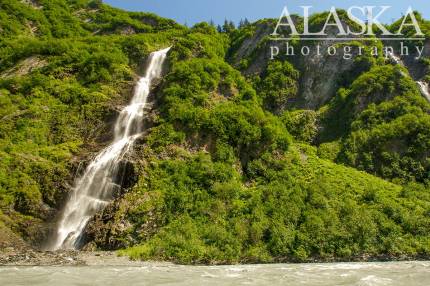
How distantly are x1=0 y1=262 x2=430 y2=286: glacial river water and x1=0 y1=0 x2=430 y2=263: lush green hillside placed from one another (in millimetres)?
4986

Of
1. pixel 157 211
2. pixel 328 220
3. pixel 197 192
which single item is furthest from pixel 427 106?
pixel 157 211

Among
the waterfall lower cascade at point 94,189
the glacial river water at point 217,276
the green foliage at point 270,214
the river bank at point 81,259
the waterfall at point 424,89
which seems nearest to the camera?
the glacial river water at point 217,276

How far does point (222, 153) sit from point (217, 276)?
59.1ft

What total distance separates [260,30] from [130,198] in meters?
45.5

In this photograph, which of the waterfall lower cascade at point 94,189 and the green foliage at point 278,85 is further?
the green foliage at point 278,85

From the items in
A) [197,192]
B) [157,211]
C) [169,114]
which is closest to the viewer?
[157,211]

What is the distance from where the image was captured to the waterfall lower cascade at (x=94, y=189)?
94.2 feet

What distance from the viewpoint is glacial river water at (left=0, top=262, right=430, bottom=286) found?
1634cm

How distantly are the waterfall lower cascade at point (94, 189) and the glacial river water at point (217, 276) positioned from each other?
889 cm

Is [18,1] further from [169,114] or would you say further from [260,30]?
[169,114]

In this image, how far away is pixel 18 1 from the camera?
73.6 m

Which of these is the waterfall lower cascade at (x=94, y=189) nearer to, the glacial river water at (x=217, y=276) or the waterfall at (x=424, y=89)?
the glacial river water at (x=217, y=276)

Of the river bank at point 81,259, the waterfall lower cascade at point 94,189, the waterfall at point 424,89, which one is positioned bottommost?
the river bank at point 81,259

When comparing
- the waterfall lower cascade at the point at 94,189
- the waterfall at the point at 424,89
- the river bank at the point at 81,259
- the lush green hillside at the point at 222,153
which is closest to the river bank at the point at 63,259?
the river bank at the point at 81,259
